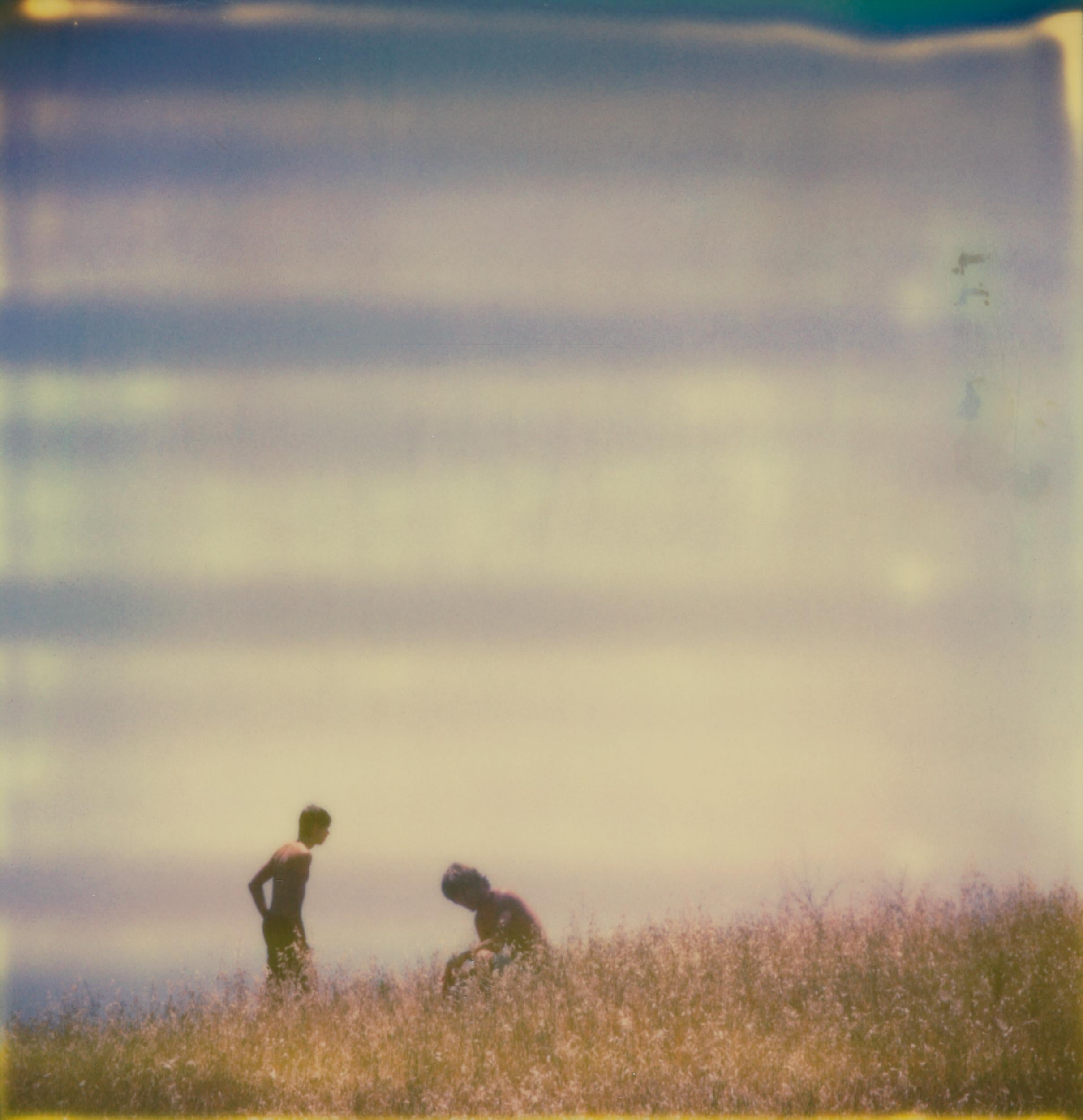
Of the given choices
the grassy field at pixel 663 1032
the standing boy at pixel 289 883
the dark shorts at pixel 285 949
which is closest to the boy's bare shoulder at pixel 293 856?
the standing boy at pixel 289 883

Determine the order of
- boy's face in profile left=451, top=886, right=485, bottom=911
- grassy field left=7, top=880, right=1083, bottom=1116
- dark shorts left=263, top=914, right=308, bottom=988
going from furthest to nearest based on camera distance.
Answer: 1. boy's face in profile left=451, top=886, right=485, bottom=911
2. dark shorts left=263, top=914, right=308, bottom=988
3. grassy field left=7, top=880, right=1083, bottom=1116

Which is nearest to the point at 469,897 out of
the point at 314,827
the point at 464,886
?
the point at 464,886

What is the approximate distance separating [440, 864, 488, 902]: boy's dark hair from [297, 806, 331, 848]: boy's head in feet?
2.85

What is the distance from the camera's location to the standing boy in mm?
7328

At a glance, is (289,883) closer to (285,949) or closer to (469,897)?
(285,949)

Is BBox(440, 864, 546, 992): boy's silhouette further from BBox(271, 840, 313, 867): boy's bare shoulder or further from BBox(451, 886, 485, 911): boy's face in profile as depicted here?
BBox(271, 840, 313, 867): boy's bare shoulder

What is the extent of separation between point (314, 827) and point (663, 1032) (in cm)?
275

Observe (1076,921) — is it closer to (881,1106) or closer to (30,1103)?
(881,1106)

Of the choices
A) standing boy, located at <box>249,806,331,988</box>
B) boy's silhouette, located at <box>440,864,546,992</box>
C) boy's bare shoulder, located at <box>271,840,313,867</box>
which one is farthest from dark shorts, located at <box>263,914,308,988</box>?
boy's silhouette, located at <box>440,864,546,992</box>

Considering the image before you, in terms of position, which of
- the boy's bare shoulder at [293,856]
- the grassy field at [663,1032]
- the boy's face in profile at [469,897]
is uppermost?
the boy's bare shoulder at [293,856]

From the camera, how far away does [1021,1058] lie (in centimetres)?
556

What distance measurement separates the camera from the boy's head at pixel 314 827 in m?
7.36

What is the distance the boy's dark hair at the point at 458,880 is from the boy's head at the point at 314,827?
0.87 meters

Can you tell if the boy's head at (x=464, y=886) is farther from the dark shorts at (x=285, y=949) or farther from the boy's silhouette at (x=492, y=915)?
A: the dark shorts at (x=285, y=949)
